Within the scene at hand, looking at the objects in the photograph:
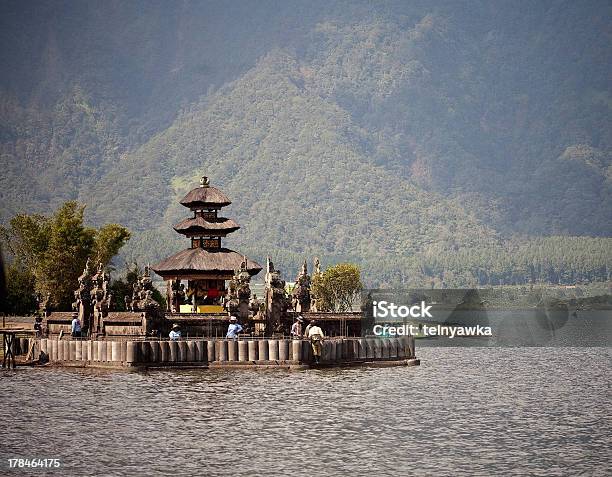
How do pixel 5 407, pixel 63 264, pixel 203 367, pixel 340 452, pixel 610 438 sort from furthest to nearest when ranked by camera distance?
pixel 63 264 → pixel 203 367 → pixel 5 407 → pixel 610 438 → pixel 340 452

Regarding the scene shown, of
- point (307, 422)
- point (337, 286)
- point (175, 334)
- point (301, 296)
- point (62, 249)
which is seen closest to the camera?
point (307, 422)

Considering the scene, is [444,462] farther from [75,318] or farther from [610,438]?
[75,318]

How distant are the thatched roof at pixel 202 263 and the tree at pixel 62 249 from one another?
17.0m

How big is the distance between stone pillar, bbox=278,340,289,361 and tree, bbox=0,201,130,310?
42.0 meters

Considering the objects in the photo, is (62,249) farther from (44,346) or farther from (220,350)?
(220,350)

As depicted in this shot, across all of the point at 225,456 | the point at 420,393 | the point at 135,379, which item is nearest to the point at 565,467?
the point at 225,456

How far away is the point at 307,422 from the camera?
61.5m

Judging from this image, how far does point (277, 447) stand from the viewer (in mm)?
53219

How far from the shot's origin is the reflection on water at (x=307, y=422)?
48844mm

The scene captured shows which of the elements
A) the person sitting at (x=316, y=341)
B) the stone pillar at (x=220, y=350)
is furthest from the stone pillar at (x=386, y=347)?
the stone pillar at (x=220, y=350)

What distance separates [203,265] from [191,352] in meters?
23.1

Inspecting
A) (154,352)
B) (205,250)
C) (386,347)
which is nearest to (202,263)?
(205,250)

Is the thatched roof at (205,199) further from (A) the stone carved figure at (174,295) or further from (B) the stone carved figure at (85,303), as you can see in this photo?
(B) the stone carved figure at (85,303)

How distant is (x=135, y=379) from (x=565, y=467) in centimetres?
3668
